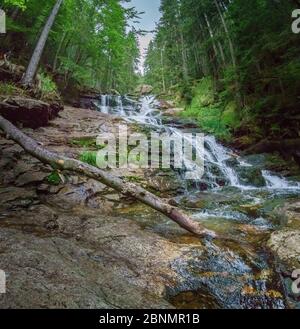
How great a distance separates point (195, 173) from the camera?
10.4 metres

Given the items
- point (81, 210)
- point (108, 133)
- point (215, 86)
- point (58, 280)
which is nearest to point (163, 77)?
point (215, 86)

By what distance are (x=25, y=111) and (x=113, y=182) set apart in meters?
5.77

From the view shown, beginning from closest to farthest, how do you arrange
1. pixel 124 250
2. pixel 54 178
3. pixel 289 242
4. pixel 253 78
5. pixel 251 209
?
1. pixel 124 250
2. pixel 289 242
3. pixel 54 178
4. pixel 251 209
5. pixel 253 78

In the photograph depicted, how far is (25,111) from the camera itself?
978cm

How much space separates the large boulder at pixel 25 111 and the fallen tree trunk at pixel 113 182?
2732 mm

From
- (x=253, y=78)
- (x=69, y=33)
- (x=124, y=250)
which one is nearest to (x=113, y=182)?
(x=124, y=250)

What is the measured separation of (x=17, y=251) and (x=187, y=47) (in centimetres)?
3320

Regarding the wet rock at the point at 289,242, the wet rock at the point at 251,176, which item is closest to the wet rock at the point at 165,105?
the wet rock at the point at 251,176

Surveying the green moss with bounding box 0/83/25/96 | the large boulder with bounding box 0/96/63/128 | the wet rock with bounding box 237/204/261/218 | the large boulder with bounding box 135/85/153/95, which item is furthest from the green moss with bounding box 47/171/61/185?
the large boulder with bounding box 135/85/153/95

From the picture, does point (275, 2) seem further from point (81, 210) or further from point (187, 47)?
point (187, 47)

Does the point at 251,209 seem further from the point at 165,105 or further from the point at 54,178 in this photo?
the point at 165,105

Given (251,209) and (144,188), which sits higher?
(144,188)

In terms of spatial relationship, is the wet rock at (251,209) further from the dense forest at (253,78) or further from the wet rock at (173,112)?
the wet rock at (173,112)

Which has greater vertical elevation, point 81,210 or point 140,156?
point 140,156
